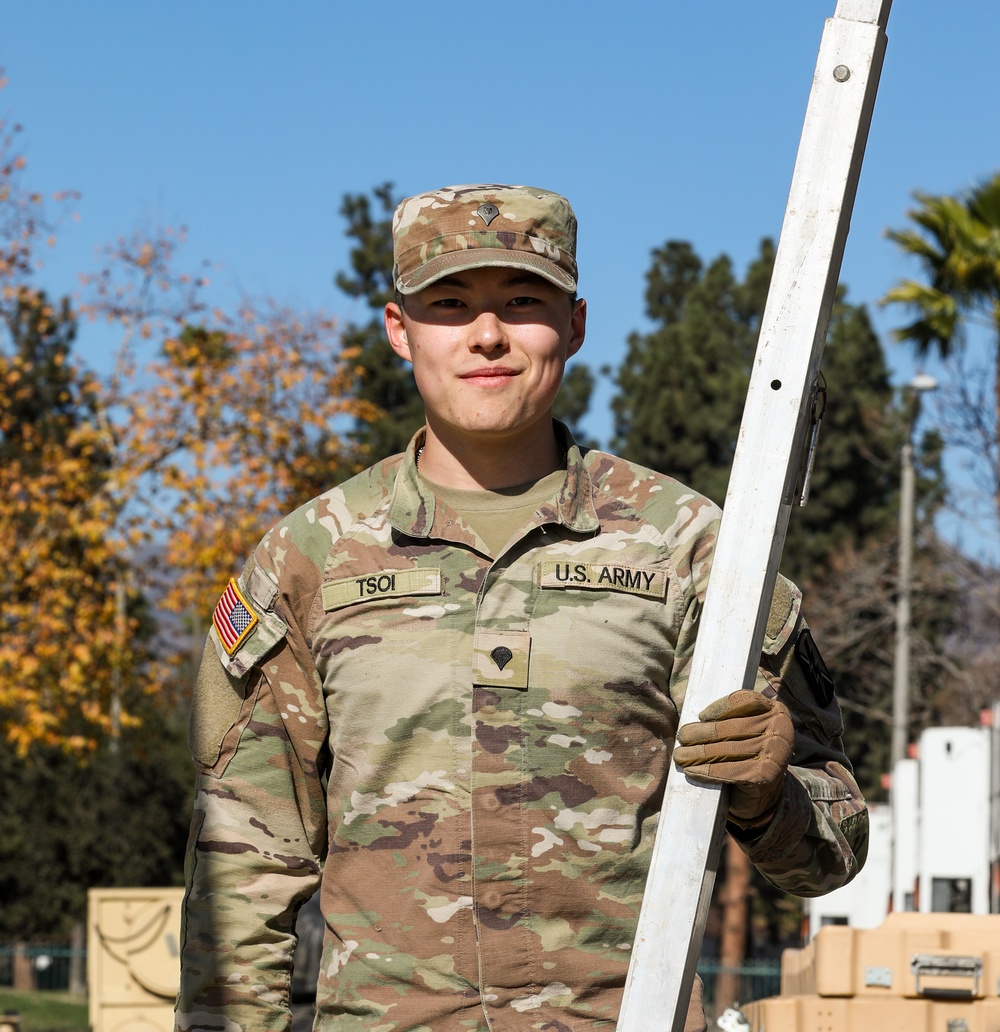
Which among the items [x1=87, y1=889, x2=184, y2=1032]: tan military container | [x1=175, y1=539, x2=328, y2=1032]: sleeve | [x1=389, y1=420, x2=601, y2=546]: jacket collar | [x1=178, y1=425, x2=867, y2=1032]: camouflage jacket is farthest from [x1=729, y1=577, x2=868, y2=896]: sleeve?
A: [x1=87, y1=889, x2=184, y2=1032]: tan military container

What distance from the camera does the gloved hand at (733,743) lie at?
223 cm

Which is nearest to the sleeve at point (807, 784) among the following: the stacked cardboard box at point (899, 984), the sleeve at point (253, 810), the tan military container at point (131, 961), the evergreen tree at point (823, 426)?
the sleeve at point (253, 810)

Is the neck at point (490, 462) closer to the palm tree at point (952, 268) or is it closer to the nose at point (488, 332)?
the nose at point (488, 332)

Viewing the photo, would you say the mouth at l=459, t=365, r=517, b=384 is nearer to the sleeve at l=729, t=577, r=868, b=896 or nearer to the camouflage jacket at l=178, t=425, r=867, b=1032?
Answer: the camouflage jacket at l=178, t=425, r=867, b=1032

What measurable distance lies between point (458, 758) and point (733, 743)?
564 millimetres

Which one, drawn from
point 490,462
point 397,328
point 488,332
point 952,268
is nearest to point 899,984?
point 490,462

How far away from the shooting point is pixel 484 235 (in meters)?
2.76

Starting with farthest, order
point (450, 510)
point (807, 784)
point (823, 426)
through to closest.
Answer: point (823, 426)
point (450, 510)
point (807, 784)

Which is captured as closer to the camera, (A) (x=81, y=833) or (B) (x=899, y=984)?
(B) (x=899, y=984)

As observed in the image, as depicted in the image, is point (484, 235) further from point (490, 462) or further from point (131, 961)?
point (131, 961)

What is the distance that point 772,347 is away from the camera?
2.26m

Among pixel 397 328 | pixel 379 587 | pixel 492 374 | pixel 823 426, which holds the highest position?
pixel 823 426

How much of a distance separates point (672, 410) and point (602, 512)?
117 ft

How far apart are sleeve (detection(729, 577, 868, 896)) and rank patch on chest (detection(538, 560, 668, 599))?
18 cm
